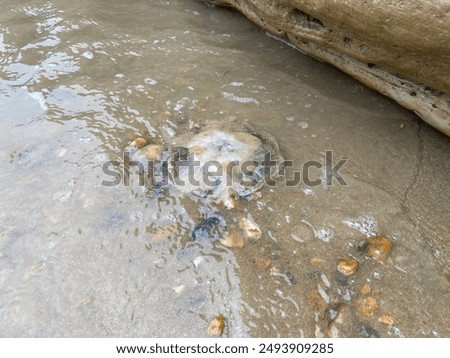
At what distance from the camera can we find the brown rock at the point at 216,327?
175 cm

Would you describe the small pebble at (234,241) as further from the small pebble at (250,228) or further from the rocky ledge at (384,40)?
the rocky ledge at (384,40)

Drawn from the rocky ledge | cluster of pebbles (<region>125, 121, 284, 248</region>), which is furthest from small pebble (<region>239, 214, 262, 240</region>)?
the rocky ledge

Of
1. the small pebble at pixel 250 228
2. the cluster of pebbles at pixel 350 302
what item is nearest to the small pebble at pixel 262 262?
the small pebble at pixel 250 228

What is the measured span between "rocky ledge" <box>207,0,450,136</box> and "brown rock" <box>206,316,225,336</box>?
169 cm

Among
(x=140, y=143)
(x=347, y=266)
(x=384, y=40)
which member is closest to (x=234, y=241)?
(x=347, y=266)

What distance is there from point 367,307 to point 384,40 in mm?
1434

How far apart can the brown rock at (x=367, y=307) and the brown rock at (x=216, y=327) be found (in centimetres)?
62

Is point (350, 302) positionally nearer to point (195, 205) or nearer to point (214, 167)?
point (195, 205)

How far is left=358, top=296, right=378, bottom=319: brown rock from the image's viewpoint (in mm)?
1809

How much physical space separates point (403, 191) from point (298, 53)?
5.13 feet

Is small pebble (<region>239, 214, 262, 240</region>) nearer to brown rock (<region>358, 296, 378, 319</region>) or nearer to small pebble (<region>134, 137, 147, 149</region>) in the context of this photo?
brown rock (<region>358, 296, 378, 319</region>)

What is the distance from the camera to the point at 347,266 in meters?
1.95

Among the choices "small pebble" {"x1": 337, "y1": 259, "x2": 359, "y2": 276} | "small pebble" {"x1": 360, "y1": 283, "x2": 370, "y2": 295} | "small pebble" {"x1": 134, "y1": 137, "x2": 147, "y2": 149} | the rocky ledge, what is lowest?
"small pebble" {"x1": 360, "y1": 283, "x2": 370, "y2": 295}
